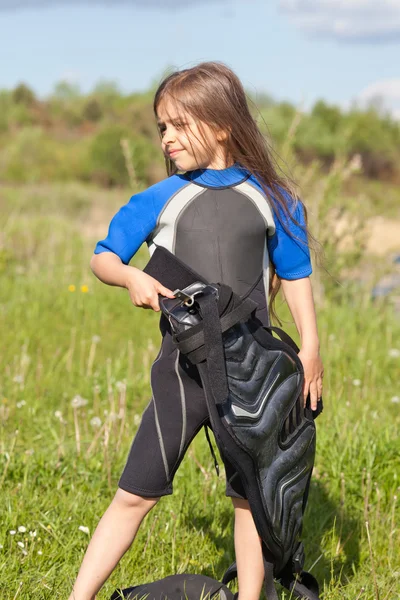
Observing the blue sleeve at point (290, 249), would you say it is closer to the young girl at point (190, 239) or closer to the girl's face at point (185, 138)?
the young girl at point (190, 239)

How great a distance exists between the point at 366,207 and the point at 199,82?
5.49m

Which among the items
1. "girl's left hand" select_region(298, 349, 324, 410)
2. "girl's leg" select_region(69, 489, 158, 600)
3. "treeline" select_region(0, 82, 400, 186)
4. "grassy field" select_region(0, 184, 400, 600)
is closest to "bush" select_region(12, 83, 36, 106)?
"treeline" select_region(0, 82, 400, 186)

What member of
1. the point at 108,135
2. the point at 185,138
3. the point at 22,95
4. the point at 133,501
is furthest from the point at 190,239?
the point at 22,95

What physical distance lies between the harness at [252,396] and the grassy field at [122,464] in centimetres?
52

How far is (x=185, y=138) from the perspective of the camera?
2.39m

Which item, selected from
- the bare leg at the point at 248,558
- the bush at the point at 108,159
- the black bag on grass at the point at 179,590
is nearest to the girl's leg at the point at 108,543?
the black bag on grass at the point at 179,590

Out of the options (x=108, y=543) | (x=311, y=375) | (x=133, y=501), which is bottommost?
(x=108, y=543)

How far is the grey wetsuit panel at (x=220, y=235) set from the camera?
2363 millimetres

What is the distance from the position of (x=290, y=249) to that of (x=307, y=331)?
0.27 m

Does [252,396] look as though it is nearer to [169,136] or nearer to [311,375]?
[311,375]

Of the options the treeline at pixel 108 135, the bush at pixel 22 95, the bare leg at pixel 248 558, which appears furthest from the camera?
the bush at pixel 22 95

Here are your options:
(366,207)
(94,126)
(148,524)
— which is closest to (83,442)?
(148,524)

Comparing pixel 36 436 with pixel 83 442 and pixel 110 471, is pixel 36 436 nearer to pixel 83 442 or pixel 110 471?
pixel 83 442

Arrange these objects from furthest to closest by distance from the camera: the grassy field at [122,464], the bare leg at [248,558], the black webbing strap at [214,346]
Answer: the grassy field at [122,464]
the bare leg at [248,558]
the black webbing strap at [214,346]
